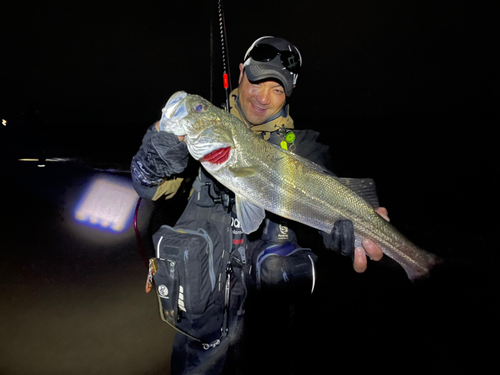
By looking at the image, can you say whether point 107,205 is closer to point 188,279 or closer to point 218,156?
point 188,279

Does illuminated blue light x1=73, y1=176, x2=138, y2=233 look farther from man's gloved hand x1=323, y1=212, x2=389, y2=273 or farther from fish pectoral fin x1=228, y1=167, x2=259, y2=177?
man's gloved hand x1=323, y1=212, x2=389, y2=273

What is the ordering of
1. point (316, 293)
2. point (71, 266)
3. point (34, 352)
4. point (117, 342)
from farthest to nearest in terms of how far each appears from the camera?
point (316, 293) < point (71, 266) < point (117, 342) < point (34, 352)

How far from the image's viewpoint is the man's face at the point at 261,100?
3.45 m

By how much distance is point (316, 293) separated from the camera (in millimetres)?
4707

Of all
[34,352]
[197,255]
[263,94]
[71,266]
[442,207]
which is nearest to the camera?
[197,255]

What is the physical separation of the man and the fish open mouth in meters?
0.27

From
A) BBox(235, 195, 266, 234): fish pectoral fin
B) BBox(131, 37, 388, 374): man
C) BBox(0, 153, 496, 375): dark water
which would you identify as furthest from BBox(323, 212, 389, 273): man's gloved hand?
BBox(235, 195, 266, 234): fish pectoral fin

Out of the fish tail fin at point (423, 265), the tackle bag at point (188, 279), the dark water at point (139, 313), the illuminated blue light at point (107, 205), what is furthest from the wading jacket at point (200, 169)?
the illuminated blue light at point (107, 205)

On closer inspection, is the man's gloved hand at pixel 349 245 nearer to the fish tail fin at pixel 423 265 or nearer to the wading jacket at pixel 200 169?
the fish tail fin at pixel 423 265

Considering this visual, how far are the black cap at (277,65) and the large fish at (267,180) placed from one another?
4.42 feet

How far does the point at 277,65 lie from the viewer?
11.4ft

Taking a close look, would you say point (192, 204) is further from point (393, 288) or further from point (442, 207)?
point (442, 207)

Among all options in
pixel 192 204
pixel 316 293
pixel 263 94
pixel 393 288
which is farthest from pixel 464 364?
pixel 263 94

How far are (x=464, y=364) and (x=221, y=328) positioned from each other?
3.74m
